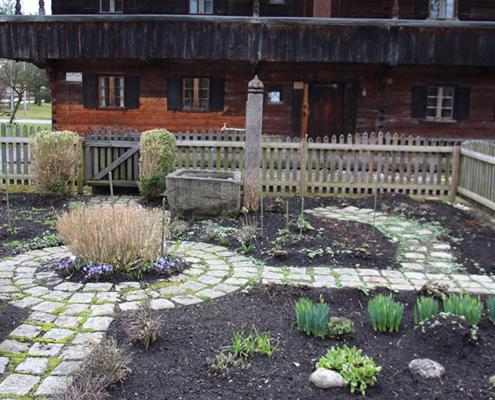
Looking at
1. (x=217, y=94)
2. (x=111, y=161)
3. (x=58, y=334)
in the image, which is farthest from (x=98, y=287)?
(x=217, y=94)

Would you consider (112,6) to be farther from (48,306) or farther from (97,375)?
(97,375)

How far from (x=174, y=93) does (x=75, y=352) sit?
14.1m

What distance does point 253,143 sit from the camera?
836 centimetres

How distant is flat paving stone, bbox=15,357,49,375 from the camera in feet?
11.5

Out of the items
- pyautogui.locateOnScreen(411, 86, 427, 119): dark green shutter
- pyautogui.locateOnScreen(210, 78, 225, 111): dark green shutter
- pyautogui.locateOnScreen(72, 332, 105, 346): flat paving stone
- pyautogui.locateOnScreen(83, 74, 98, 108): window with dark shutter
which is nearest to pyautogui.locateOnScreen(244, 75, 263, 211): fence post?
pyautogui.locateOnScreen(72, 332, 105, 346): flat paving stone

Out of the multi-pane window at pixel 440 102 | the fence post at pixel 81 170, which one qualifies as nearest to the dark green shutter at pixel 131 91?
the fence post at pixel 81 170

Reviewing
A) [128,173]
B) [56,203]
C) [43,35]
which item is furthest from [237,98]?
[56,203]

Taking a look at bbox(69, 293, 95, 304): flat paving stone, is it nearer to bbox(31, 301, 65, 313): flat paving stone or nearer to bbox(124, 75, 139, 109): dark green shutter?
bbox(31, 301, 65, 313): flat paving stone

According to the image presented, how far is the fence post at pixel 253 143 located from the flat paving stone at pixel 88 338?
4562mm

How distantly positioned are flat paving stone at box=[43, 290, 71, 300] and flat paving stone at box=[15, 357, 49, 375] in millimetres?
1157

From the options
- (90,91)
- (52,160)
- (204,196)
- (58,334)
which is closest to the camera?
(58,334)

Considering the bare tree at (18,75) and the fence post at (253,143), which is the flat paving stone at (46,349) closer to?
the fence post at (253,143)

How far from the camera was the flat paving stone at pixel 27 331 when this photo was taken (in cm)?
405

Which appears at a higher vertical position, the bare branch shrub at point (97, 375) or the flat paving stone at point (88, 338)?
the bare branch shrub at point (97, 375)
